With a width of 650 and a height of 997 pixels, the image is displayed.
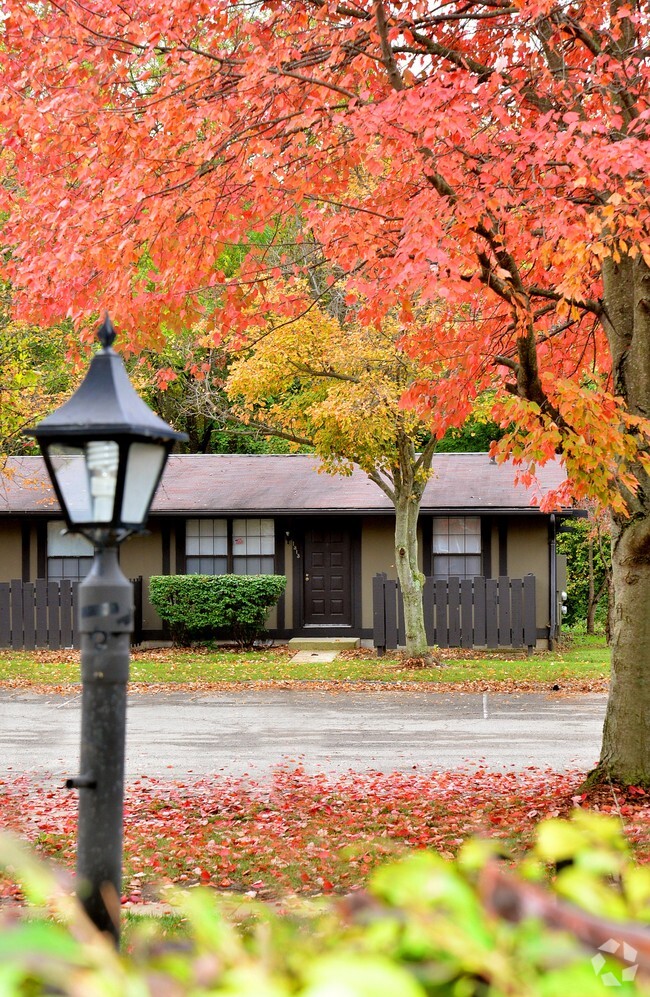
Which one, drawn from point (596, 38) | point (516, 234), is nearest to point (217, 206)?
point (516, 234)

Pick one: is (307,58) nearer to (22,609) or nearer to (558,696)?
(558,696)

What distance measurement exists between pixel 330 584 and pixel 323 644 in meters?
1.81

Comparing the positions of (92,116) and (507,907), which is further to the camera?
(92,116)

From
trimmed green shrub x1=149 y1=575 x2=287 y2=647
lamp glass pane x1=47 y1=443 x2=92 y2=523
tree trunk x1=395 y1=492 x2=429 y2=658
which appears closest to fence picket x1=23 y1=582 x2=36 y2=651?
trimmed green shrub x1=149 y1=575 x2=287 y2=647

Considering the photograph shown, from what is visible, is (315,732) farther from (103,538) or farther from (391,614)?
(103,538)

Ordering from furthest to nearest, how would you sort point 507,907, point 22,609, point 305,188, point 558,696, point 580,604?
point 580,604 < point 22,609 < point 558,696 < point 305,188 < point 507,907

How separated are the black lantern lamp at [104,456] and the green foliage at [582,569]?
24921 millimetres

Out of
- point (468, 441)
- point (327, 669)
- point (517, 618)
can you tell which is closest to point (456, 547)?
point (517, 618)

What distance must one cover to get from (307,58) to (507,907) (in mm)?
8330

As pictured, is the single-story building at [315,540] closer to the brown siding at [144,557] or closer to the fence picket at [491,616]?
the brown siding at [144,557]

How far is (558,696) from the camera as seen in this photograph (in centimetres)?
1650

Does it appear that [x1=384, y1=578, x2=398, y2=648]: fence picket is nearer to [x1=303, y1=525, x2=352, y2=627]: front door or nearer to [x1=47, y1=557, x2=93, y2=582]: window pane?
[x1=303, y1=525, x2=352, y2=627]: front door

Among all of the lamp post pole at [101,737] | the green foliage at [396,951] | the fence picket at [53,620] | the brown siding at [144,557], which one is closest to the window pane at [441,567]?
the brown siding at [144,557]

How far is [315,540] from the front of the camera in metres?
25.5
